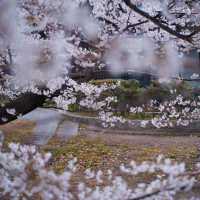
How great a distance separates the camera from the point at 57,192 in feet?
8.75

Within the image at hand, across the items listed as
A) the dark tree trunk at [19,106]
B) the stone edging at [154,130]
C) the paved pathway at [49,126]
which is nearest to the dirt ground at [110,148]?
the paved pathway at [49,126]

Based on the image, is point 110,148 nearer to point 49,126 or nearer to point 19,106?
point 49,126

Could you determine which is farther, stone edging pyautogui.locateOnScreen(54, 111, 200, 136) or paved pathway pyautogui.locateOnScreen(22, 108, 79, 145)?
stone edging pyautogui.locateOnScreen(54, 111, 200, 136)

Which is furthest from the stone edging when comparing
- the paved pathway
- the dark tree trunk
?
the dark tree trunk

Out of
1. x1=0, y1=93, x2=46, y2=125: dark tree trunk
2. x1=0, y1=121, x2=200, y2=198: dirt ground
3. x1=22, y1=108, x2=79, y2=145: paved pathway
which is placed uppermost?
x1=0, y1=93, x2=46, y2=125: dark tree trunk

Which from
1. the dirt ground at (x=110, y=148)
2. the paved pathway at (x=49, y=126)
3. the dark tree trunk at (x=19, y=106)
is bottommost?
the dirt ground at (x=110, y=148)

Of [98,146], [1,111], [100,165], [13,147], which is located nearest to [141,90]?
[98,146]

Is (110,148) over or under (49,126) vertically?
under

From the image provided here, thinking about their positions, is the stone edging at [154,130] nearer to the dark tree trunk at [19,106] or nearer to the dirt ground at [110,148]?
the dirt ground at [110,148]

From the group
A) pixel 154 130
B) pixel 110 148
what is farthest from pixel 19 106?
pixel 154 130

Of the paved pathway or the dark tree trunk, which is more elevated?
the dark tree trunk

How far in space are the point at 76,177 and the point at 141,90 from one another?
6103mm

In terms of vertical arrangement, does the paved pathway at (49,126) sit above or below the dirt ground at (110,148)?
above

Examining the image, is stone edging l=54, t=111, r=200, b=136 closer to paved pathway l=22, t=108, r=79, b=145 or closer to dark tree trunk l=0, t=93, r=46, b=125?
paved pathway l=22, t=108, r=79, b=145
